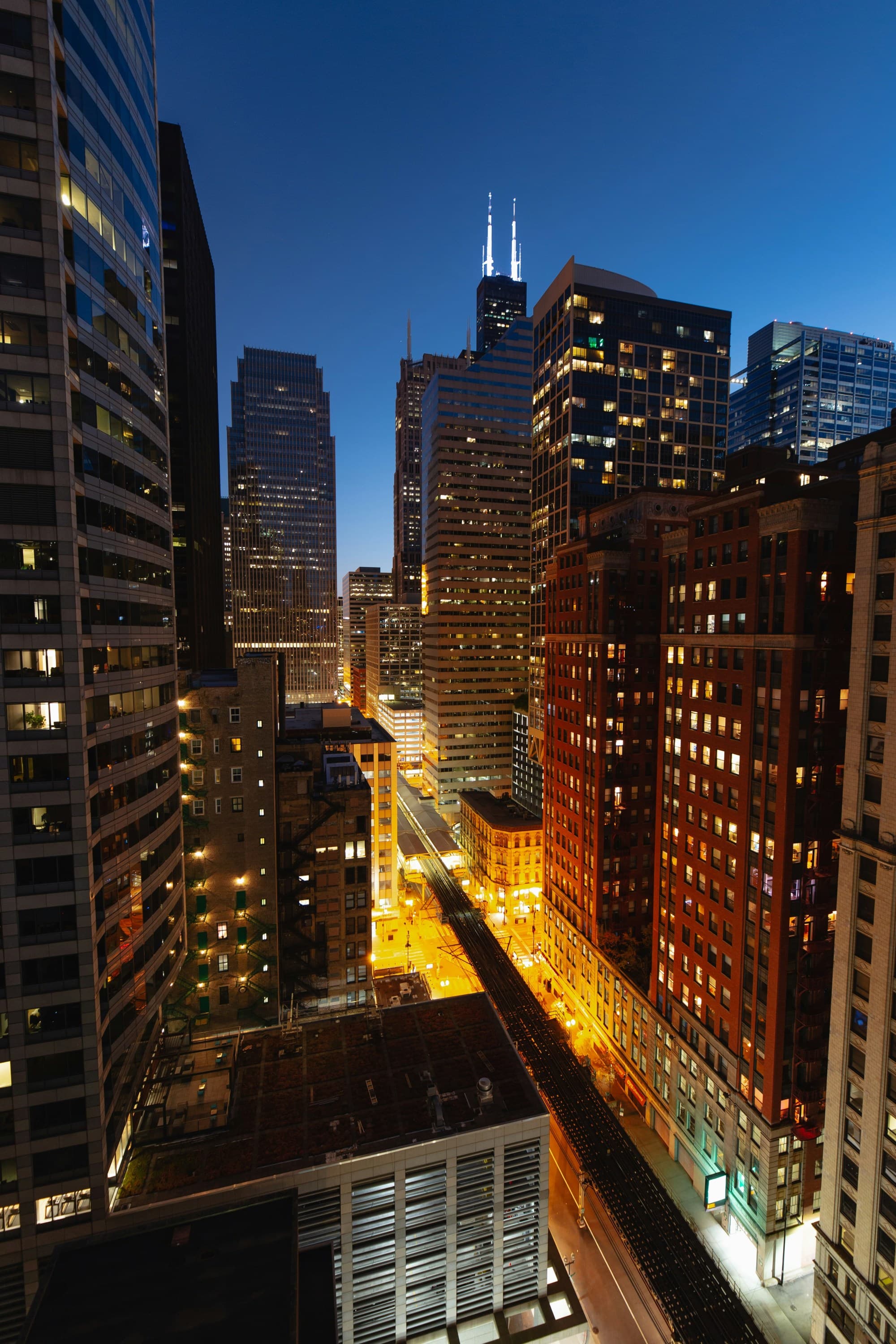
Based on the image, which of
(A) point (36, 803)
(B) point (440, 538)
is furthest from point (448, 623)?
(A) point (36, 803)

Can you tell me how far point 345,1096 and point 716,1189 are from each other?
34.6 metres

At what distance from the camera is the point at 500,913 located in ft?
332

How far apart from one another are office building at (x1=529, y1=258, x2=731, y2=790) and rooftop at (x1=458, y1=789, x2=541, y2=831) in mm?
14409

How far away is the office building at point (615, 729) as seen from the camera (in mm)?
70812

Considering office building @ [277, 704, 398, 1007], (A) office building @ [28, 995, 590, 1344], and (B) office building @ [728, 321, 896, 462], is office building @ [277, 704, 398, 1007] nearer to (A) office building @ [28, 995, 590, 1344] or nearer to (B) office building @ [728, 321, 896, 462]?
(A) office building @ [28, 995, 590, 1344]

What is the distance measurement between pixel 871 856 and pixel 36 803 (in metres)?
A: 49.5

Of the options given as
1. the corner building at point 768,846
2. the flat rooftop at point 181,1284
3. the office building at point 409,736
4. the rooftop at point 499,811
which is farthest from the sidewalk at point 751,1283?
the office building at point 409,736

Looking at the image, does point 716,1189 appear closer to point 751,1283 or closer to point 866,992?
point 751,1283

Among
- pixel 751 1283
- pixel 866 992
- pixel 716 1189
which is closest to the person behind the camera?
pixel 866 992

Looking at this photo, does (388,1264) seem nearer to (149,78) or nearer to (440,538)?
(149,78)

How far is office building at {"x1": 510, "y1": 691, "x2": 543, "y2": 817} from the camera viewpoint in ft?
431

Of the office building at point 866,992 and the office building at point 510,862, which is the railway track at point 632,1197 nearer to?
the office building at point 866,992

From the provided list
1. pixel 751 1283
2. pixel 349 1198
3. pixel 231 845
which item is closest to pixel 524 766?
pixel 231 845

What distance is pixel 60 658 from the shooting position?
29328 millimetres
